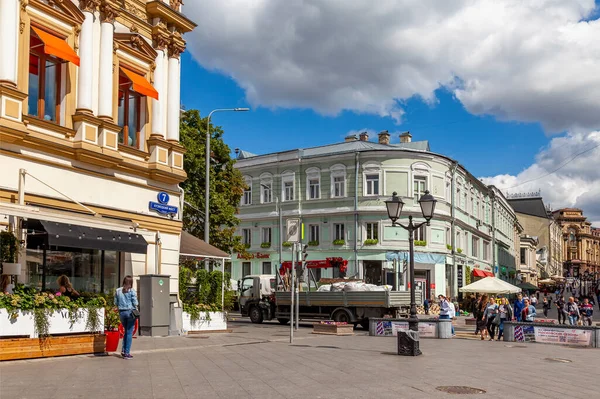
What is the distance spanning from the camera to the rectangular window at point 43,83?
17.7 meters

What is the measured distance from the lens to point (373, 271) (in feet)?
157

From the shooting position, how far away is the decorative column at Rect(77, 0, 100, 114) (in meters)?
18.6

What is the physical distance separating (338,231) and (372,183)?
163 inches

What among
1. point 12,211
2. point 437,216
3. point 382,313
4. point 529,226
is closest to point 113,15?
point 12,211

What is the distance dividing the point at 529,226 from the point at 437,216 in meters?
68.1

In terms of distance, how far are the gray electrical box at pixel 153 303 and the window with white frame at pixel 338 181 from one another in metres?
29.9

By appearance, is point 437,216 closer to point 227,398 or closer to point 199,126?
point 199,126

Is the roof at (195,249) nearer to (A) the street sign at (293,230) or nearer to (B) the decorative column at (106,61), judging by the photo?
(A) the street sign at (293,230)

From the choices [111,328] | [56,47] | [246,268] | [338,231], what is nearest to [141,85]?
[56,47]

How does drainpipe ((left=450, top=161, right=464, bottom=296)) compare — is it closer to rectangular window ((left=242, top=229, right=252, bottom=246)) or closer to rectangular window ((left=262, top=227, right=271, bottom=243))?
rectangular window ((left=262, top=227, right=271, bottom=243))

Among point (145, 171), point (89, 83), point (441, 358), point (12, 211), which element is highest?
point (89, 83)

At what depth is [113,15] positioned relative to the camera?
65.6 feet

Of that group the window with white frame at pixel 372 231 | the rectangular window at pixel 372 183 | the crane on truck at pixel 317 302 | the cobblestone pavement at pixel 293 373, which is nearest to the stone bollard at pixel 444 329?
the crane on truck at pixel 317 302

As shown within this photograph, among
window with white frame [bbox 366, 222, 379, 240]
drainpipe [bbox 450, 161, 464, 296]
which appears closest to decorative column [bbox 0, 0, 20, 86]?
window with white frame [bbox 366, 222, 379, 240]
